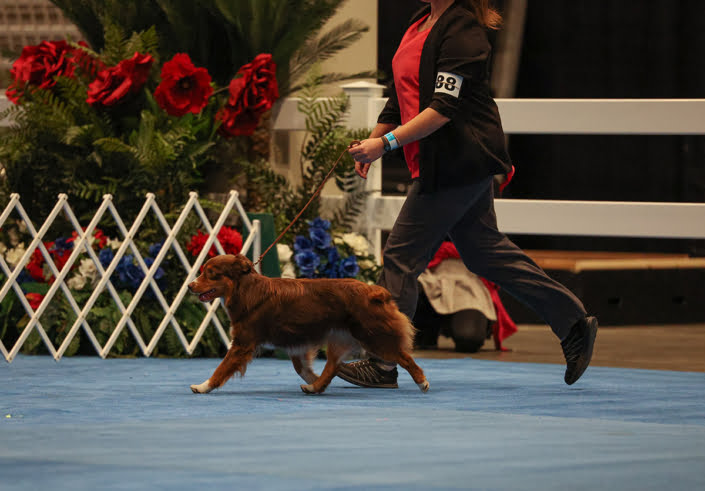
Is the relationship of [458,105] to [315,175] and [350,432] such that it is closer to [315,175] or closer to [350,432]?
[350,432]

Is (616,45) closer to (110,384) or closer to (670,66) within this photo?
(670,66)

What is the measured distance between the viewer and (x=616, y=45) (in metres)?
9.97

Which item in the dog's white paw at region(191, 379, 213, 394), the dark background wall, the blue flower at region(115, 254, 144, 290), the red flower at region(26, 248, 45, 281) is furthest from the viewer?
the dark background wall

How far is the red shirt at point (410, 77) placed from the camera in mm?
4148

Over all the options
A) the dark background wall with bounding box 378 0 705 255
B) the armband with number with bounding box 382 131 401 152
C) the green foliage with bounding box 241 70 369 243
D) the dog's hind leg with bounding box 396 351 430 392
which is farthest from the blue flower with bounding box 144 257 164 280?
the dark background wall with bounding box 378 0 705 255

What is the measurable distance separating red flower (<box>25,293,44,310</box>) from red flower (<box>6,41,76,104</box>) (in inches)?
39.6

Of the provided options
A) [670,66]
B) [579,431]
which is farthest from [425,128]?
[670,66]

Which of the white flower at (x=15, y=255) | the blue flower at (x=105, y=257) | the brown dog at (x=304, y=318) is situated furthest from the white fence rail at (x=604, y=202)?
the white flower at (x=15, y=255)

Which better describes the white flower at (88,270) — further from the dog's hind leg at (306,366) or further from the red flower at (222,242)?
the dog's hind leg at (306,366)

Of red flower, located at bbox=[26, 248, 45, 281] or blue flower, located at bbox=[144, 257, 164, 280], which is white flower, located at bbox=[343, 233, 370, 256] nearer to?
blue flower, located at bbox=[144, 257, 164, 280]

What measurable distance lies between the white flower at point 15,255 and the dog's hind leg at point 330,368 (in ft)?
7.15

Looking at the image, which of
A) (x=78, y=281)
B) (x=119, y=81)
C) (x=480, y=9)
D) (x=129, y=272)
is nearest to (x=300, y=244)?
(x=129, y=272)

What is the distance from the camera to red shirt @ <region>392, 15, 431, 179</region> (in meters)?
4.15

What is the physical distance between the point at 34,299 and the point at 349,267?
4.92 feet
